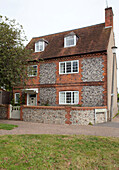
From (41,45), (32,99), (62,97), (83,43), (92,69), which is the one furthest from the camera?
(41,45)

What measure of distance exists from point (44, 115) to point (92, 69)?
6.60 m

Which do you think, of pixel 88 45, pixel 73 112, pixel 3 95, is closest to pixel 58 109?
pixel 73 112

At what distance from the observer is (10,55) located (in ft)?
40.1

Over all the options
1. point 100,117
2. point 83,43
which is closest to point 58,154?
point 100,117

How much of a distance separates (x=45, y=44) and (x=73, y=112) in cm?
1127

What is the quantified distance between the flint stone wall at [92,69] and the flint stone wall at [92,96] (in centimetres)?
89

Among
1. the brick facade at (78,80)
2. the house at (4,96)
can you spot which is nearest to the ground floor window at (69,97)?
the brick facade at (78,80)

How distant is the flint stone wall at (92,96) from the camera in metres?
15.3

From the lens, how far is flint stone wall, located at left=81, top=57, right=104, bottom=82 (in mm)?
15547

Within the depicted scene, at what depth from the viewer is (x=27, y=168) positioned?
439 cm

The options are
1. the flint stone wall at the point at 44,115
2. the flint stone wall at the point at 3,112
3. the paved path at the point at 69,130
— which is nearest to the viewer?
the paved path at the point at 69,130

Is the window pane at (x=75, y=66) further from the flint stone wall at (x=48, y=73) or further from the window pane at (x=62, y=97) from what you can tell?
the window pane at (x=62, y=97)

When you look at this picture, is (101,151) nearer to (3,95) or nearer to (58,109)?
(58,109)

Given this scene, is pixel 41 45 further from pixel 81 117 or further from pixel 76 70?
pixel 81 117
